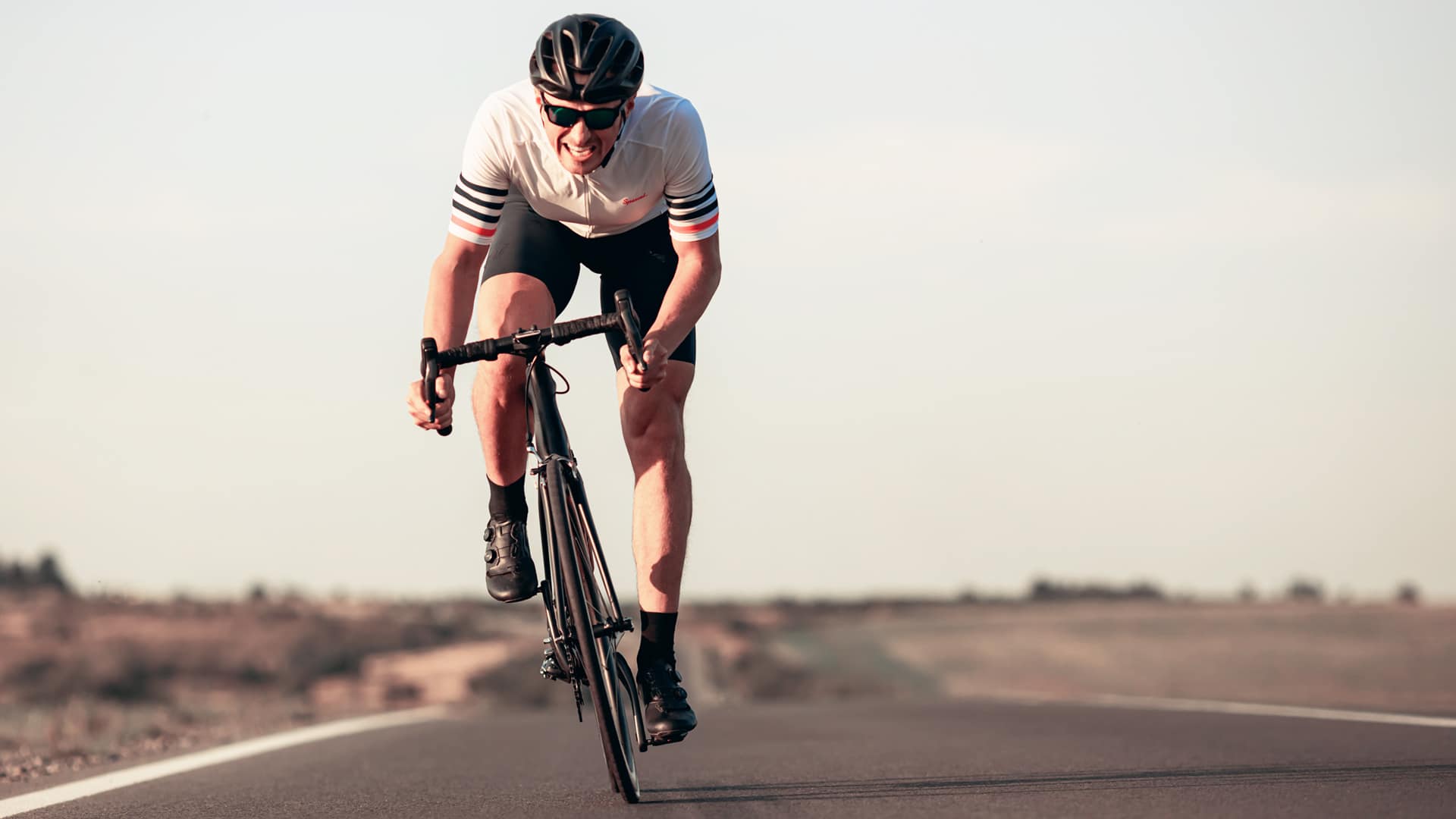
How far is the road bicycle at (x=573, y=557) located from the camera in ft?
18.7

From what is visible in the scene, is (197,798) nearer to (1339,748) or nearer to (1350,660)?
(1339,748)

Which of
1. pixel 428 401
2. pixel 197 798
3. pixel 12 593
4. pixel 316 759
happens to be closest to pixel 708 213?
pixel 428 401

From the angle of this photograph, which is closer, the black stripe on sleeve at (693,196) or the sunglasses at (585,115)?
the sunglasses at (585,115)

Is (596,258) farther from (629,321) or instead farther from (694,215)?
(629,321)

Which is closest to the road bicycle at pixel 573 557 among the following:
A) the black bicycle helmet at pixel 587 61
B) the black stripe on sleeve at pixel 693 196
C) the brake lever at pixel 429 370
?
the brake lever at pixel 429 370

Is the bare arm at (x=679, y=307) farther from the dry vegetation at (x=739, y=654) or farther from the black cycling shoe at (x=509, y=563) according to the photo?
the dry vegetation at (x=739, y=654)

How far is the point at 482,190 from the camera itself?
19.8ft

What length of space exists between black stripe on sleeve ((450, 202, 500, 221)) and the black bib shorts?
16 centimetres

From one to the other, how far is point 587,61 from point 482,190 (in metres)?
0.69

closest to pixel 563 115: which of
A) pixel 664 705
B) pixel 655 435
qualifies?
pixel 655 435

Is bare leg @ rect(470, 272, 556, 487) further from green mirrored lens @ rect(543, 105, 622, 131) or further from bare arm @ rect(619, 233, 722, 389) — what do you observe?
green mirrored lens @ rect(543, 105, 622, 131)

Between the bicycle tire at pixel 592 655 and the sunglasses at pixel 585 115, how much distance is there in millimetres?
1195

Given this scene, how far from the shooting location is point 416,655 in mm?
49469

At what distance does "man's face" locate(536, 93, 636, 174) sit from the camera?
18.7ft
